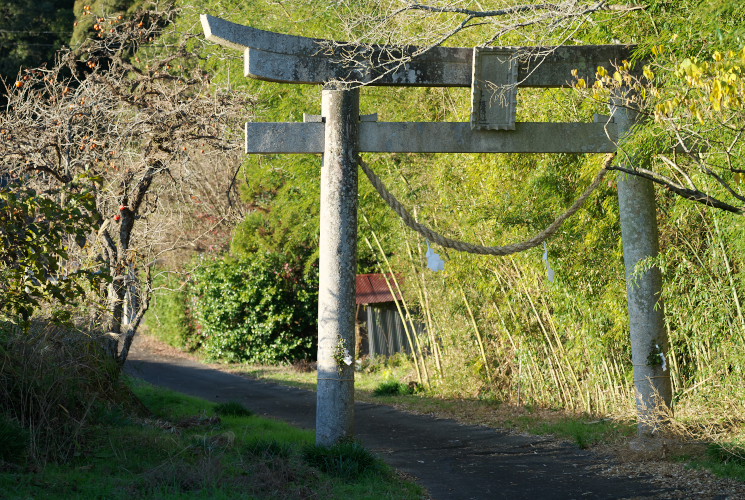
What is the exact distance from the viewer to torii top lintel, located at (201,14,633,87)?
6668mm

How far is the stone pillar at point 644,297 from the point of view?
24.5 ft

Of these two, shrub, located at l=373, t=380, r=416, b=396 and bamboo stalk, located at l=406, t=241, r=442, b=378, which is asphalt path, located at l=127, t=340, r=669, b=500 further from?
bamboo stalk, located at l=406, t=241, r=442, b=378

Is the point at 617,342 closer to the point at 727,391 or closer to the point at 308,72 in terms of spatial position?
the point at 727,391

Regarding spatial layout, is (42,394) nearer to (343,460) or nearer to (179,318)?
(343,460)

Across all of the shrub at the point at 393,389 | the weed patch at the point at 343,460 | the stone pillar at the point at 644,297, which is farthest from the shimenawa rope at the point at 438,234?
the shrub at the point at 393,389

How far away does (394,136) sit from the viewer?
7137 mm

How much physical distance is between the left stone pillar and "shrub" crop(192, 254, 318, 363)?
1141 centimetres

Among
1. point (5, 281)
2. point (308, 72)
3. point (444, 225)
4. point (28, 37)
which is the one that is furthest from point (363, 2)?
point (28, 37)

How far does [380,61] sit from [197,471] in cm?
379

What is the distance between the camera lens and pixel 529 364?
37.6 ft

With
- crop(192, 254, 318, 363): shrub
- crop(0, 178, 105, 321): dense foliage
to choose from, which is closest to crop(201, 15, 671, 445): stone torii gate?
crop(0, 178, 105, 321): dense foliage

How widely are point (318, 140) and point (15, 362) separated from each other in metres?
3.07

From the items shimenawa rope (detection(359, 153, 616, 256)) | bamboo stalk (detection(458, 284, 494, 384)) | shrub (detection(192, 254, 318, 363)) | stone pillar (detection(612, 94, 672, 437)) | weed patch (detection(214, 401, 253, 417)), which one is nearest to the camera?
shimenawa rope (detection(359, 153, 616, 256))

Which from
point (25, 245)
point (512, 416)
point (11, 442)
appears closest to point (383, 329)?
point (512, 416)
